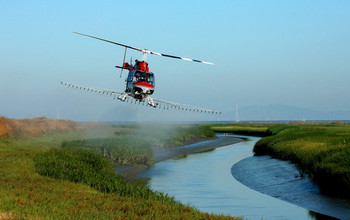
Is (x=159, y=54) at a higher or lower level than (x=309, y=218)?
higher

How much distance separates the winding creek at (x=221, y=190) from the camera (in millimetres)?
17639

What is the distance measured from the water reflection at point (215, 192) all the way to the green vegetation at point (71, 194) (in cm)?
358

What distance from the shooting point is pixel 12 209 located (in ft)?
35.6

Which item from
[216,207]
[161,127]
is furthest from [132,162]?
[161,127]

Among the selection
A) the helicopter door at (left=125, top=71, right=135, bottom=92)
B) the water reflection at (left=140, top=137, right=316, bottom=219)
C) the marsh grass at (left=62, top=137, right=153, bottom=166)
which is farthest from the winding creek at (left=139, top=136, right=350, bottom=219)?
the helicopter door at (left=125, top=71, right=135, bottom=92)

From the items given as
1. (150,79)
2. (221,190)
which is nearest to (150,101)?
(150,79)

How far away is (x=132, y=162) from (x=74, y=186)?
16317 millimetres

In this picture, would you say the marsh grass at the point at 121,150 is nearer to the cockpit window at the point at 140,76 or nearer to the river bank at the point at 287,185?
the cockpit window at the point at 140,76

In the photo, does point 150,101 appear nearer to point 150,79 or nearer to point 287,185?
point 150,79

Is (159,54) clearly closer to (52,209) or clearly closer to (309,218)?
(309,218)

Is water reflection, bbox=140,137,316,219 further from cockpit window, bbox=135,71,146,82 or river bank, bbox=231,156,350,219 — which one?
cockpit window, bbox=135,71,146,82

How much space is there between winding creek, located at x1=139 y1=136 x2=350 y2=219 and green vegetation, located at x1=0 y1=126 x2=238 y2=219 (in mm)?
3663

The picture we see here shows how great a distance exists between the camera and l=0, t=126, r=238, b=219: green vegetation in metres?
11.2

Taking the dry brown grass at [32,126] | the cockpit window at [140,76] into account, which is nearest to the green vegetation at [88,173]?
the cockpit window at [140,76]
